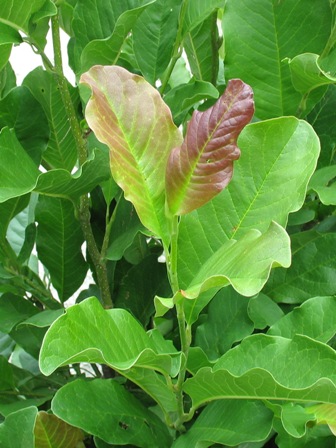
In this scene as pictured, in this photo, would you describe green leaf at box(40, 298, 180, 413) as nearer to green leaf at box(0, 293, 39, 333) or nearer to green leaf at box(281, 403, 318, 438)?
green leaf at box(281, 403, 318, 438)

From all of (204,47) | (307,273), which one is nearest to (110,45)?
(204,47)

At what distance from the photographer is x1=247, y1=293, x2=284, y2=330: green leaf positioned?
1.76ft

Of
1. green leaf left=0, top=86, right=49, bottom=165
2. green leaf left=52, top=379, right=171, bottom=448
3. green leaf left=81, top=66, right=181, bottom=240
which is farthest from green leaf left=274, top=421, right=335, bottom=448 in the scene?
green leaf left=0, top=86, right=49, bottom=165

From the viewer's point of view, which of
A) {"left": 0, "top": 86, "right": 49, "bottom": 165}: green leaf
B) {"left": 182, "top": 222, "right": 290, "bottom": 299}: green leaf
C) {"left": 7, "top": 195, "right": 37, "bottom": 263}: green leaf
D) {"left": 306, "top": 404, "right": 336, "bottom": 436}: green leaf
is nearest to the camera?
{"left": 182, "top": 222, "right": 290, "bottom": 299}: green leaf

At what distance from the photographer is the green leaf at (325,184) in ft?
1.67

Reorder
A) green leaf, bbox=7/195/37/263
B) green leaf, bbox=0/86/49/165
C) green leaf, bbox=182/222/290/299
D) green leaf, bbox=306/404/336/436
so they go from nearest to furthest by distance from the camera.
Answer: green leaf, bbox=182/222/290/299 → green leaf, bbox=306/404/336/436 → green leaf, bbox=0/86/49/165 → green leaf, bbox=7/195/37/263

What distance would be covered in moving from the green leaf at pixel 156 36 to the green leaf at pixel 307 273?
0.20 m

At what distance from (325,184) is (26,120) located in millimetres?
264

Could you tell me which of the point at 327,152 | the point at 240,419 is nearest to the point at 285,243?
the point at 240,419

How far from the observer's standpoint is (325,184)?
0.56m

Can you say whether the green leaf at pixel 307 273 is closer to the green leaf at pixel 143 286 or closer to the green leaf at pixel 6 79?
the green leaf at pixel 143 286

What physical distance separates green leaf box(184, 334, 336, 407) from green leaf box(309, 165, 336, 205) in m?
0.13

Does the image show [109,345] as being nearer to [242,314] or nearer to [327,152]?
[242,314]

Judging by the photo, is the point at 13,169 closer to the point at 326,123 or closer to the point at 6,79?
the point at 6,79
